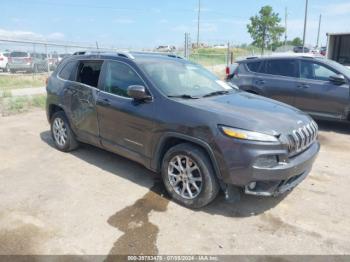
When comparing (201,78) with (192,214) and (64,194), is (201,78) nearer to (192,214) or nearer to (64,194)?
(192,214)

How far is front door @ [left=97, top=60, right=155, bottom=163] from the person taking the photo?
412 cm

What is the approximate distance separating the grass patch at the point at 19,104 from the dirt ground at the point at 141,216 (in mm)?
4438

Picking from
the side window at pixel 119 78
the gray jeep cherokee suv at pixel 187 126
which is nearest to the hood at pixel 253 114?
the gray jeep cherokee suv at pixel 187 126

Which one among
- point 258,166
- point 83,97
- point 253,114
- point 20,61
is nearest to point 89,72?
point 83,97

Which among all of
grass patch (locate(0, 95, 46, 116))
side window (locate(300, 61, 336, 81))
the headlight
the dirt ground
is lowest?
the dirt ground

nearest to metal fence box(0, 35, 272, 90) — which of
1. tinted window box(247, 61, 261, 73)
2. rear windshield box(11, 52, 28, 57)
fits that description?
rear windshield box(11, 52, 28, 57)

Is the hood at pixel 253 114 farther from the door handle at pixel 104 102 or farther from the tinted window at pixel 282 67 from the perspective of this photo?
the tinted window at pixel 282 67

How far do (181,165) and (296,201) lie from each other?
4.95ft

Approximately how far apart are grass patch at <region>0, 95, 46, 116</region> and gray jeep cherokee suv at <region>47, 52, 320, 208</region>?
468 cm

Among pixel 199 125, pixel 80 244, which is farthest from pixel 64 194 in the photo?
pixel 199 125

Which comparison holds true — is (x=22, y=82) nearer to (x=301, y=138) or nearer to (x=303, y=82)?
(x=303, y=82)

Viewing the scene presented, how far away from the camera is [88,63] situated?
5.19 meters

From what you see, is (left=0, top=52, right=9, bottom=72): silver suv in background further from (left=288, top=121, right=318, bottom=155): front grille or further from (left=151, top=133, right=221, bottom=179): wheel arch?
(left=288, top=121, right=318, bottom=155): front grille

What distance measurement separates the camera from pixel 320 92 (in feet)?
23.8
